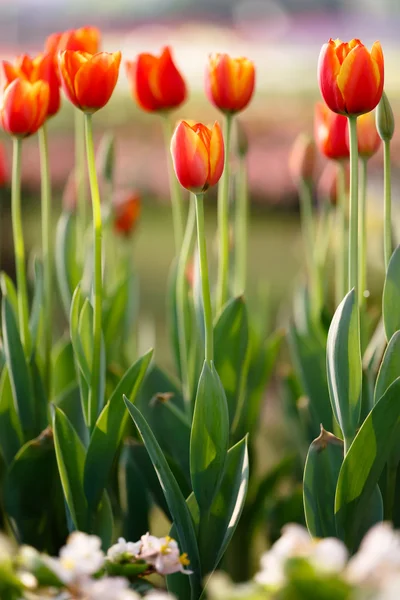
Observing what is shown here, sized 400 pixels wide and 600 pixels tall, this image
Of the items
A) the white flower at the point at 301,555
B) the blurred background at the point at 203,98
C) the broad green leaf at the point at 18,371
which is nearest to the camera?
the white flower at the point at 301,555

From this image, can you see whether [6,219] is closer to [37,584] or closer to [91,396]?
[91,396]

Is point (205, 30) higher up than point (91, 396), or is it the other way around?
point (205, 30)

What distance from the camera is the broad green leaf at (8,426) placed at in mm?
637

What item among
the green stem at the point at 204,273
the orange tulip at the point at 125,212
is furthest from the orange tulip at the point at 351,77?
the orange tulip at the point at 125,212

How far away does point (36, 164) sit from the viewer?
1.93 m

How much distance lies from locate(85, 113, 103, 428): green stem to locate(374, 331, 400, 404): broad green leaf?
0.20 m

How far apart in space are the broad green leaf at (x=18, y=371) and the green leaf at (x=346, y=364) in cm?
25

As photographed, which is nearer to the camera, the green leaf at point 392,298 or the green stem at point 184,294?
the green leaf at point 392,298

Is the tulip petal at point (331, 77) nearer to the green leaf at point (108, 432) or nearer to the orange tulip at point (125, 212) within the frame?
the green leaf at point (108, 432)

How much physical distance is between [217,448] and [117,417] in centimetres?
9

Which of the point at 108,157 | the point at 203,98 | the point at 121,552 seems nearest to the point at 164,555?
the point at 121,552

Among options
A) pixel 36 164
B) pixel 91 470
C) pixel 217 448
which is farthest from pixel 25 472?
pixel 36 164

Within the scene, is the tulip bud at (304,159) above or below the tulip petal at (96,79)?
below

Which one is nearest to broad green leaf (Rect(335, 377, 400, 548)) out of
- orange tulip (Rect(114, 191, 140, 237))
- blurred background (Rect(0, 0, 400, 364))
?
orange tulip (Rect(114, 191, 140, 237))
